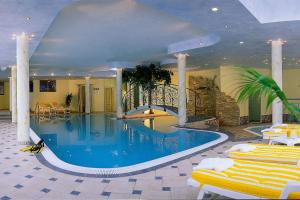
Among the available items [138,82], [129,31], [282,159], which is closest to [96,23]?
[129,31]

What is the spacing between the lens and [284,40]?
8.62 m

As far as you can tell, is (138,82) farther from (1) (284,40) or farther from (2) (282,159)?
(2) (282,159)

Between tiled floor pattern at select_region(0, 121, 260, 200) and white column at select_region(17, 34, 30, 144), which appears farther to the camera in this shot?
white column at select_region(17, 34, 30, 144)

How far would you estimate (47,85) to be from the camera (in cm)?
2542

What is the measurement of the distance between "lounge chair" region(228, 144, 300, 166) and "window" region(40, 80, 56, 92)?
75.8ft

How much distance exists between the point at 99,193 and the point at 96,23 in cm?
522

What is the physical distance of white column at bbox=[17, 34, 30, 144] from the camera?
8.08m

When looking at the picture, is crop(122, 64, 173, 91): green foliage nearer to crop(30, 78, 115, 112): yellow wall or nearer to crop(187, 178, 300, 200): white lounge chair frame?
crop(30, 78, 115, 112): yellow wall

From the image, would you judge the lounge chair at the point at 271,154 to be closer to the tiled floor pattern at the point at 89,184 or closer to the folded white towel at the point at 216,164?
the folded white towel at the point at 216,164

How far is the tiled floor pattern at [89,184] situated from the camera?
13.6ft

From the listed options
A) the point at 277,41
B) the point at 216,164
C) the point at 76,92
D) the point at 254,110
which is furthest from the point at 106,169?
the point at 76,92

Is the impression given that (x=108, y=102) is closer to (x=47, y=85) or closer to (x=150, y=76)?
(x=47, y=85)

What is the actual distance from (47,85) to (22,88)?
18163 millimetres

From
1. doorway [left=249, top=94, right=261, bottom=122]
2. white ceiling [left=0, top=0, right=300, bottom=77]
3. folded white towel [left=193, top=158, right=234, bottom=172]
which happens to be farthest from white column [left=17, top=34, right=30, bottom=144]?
doorway [left=249, top=94, right=261, bottom=122]
